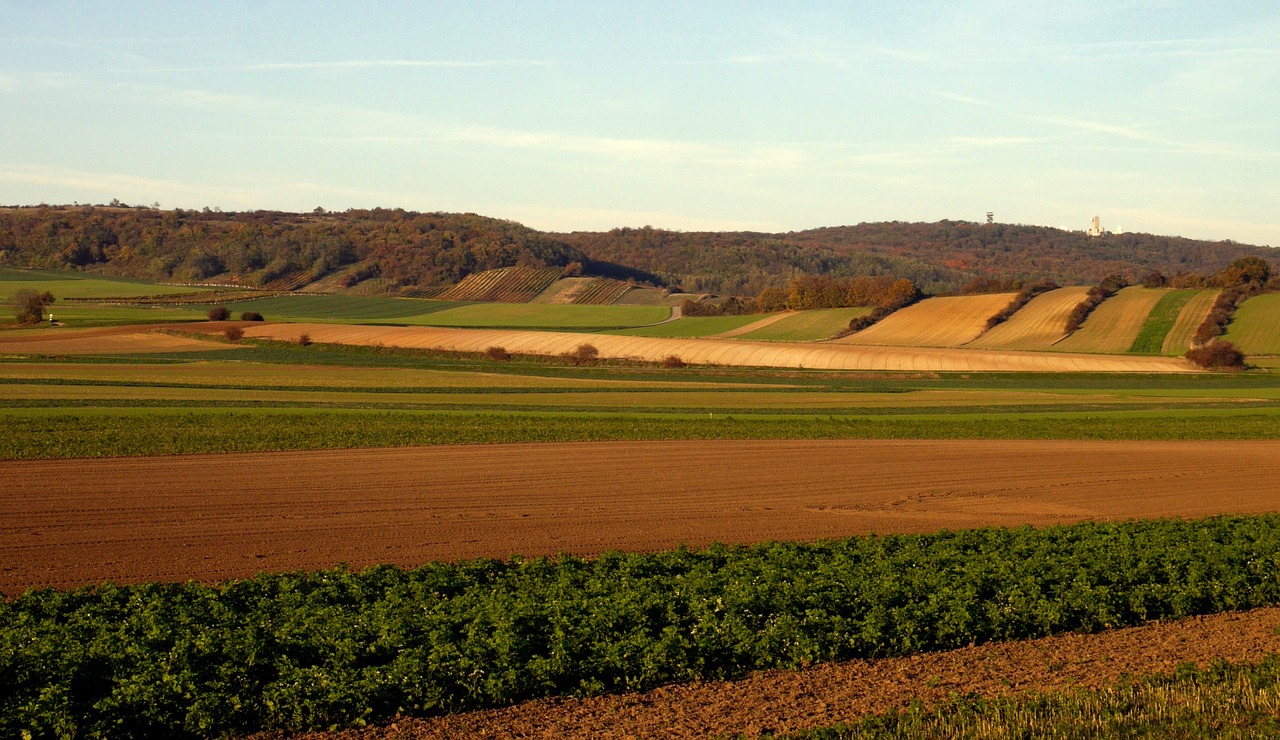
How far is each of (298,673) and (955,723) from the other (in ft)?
22.0

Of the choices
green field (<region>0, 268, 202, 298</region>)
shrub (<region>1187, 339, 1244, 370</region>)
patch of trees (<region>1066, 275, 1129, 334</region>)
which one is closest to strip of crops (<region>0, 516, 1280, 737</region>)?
shrub (<region>1187, 339, 1244, 370</region>)

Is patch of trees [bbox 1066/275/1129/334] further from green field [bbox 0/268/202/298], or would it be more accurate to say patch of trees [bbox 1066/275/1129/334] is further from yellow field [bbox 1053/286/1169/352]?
green field [bbox 0/268/202/298]

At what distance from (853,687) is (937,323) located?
96.1m

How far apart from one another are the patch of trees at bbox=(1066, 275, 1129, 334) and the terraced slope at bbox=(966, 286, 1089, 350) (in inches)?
24.5

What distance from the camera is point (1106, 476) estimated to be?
29.7 meters

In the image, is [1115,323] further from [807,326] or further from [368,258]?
[368,258]

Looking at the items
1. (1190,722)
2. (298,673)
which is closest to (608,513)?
(298,673)

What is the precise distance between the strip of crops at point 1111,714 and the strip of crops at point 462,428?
80.0 feet

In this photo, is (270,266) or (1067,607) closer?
(1067,607)

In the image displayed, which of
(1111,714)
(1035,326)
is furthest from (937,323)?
(1111,714)

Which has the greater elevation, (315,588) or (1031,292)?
(1031,292)

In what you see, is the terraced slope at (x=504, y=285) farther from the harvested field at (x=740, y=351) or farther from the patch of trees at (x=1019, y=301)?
the patch of trees at (x=1019, y=301)

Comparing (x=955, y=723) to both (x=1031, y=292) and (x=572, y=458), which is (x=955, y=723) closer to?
(x=572, y=458)

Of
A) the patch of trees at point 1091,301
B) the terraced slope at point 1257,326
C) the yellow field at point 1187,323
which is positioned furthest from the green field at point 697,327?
the terraced slope at point 1257,326
